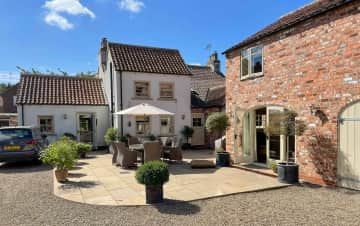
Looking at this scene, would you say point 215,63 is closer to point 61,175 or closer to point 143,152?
point 143,152

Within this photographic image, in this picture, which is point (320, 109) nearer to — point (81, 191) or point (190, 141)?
point (81, 191)

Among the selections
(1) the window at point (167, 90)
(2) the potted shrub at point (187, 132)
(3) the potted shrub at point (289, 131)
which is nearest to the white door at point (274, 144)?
(3) the potted shrub at point (289, 131)

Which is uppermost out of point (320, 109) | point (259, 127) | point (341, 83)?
point (341, 83)

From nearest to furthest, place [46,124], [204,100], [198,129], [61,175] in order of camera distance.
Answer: [61,175], [46,124], [198,129], [204,100]

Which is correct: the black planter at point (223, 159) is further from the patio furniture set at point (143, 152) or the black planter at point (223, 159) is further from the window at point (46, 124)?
the window at point (46, 124)

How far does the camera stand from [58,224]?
4.23 m

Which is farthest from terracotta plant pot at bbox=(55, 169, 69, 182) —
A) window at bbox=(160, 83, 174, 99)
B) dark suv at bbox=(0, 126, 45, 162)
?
window at bbox=(160, 83, 174, 99)

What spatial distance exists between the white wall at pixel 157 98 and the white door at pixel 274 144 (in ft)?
25.9

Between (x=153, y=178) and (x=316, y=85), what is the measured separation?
535 centimetres

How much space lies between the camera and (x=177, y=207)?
503 cm

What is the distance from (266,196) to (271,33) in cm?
549

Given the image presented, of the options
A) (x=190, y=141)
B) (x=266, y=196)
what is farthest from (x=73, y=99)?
(x=266, y=196)

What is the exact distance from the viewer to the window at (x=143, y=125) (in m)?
14.9

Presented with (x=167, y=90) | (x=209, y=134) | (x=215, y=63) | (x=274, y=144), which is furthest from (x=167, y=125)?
(x=215, y=63)
